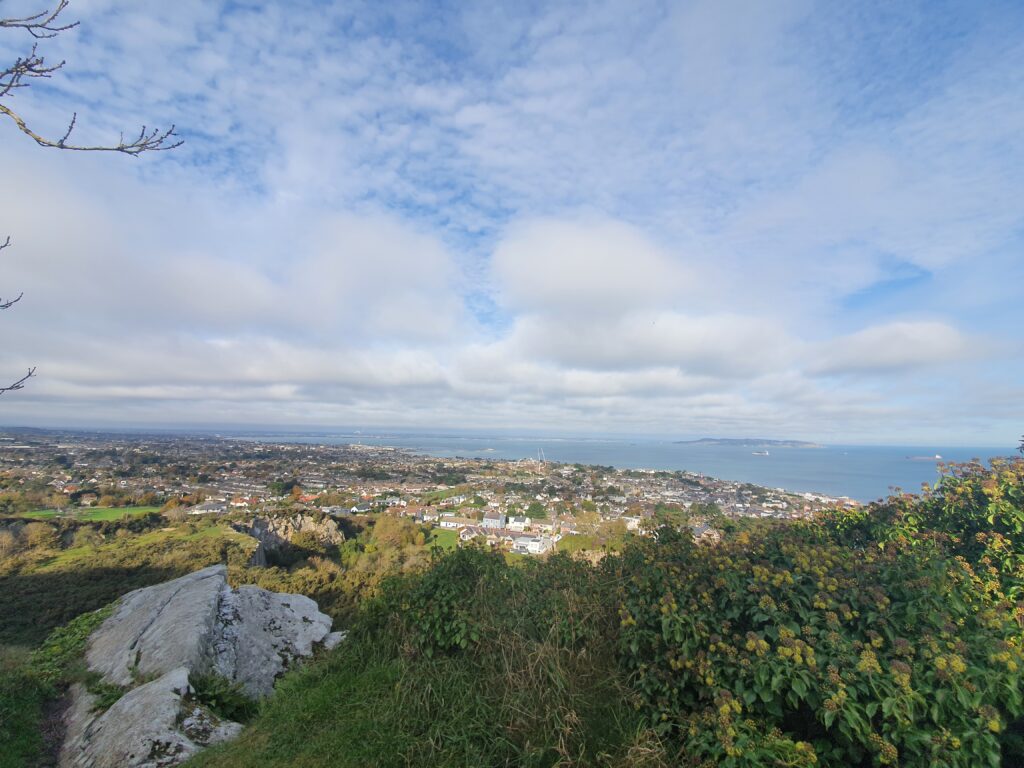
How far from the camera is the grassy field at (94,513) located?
17.9 meters

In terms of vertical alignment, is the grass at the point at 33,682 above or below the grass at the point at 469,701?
below

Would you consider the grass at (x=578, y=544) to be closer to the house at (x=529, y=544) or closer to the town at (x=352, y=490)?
the house at (x=529, y=544)

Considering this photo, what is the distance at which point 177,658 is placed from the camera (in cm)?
541

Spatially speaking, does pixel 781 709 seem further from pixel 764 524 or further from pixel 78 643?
→ pixel 78 643

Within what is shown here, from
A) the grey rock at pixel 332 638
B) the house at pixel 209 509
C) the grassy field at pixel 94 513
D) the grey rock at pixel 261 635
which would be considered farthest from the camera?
the house at pixel 209 509

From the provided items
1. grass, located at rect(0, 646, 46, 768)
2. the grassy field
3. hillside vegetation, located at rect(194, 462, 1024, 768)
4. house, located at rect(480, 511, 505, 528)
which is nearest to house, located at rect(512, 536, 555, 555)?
hillside vegetation, located at rect(194, 462, 1024, 768)

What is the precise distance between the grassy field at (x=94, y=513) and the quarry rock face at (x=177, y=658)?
46.5 feet

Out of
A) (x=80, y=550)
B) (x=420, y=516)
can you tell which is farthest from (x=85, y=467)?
(x=420, y=516)

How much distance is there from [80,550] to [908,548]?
22.0 meters

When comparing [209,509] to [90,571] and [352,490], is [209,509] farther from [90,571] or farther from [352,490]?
[90,571]

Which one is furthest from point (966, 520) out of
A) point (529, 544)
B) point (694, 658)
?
point (529, 544)

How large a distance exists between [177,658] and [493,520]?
39.8 ft

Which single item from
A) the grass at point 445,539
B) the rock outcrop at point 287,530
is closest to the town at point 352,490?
the grass at point 445,539

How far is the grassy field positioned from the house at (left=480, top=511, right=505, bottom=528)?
619 inches
